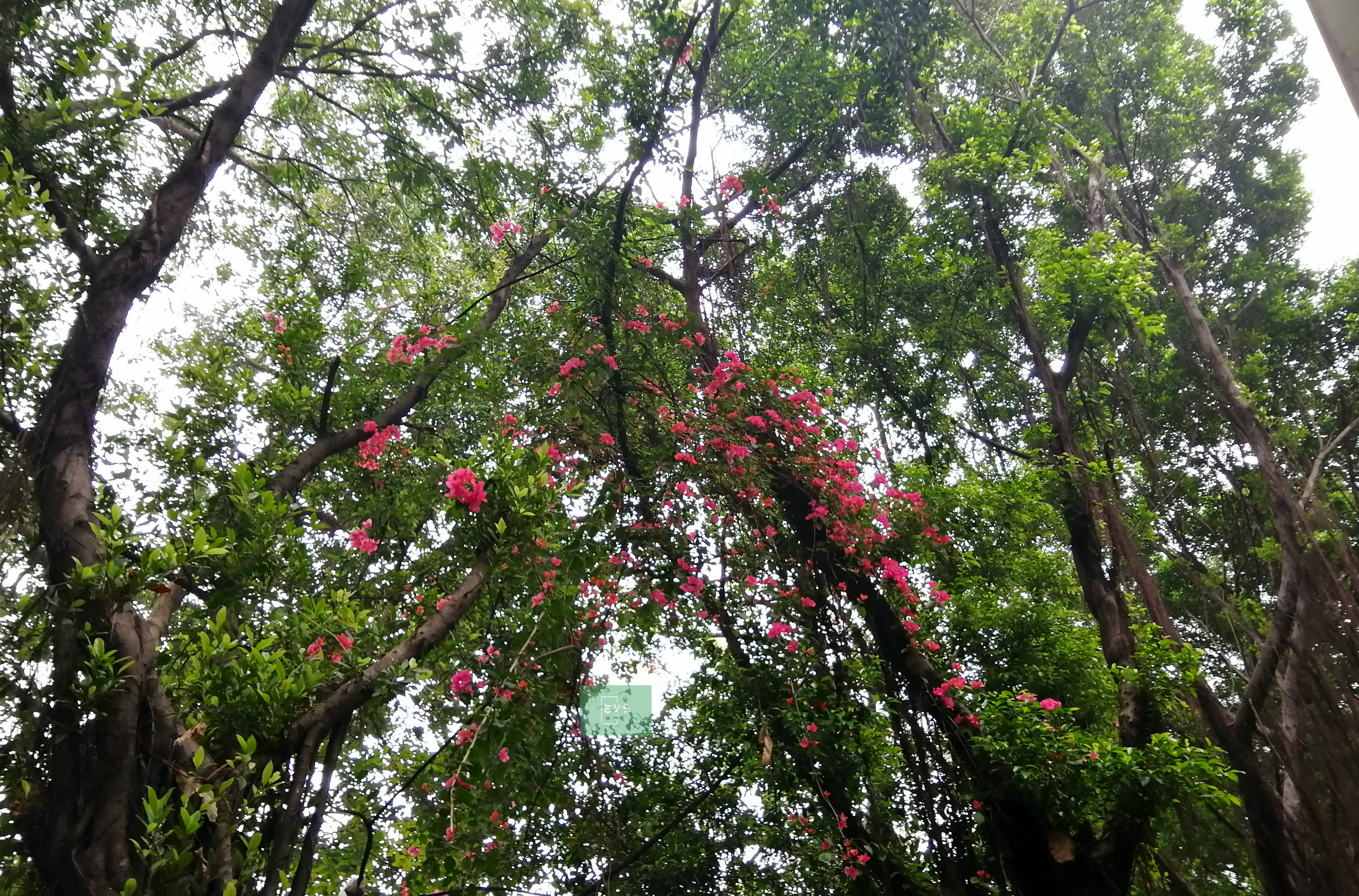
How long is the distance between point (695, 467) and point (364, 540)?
182 cm

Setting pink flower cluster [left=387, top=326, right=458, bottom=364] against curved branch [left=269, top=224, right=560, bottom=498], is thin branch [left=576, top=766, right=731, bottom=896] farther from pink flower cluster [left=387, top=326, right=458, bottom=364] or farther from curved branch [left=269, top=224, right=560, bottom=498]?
pink flower cluster [left=387, top=326, right=458, bottom=364]

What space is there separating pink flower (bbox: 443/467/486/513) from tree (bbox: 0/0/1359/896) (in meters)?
0.02

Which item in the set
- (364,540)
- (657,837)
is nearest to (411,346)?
(364,540)

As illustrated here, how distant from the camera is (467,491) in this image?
2984mm

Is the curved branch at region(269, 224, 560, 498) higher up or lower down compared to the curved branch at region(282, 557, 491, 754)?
higher up

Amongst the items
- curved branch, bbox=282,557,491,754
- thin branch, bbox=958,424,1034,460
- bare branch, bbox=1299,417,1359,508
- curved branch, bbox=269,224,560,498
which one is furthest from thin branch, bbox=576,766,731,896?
bare branch, bbox=1299,417,1359,508

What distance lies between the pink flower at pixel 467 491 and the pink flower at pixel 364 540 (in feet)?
4.13

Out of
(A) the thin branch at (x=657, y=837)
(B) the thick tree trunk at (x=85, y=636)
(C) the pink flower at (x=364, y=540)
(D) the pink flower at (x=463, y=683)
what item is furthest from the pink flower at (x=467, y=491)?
(A) the thin branch at (x=657, y=837)

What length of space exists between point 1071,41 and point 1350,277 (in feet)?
12.4

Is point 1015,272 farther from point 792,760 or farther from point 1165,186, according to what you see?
point 792,760

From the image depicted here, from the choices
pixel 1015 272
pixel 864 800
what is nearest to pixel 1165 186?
pixel 1015 272

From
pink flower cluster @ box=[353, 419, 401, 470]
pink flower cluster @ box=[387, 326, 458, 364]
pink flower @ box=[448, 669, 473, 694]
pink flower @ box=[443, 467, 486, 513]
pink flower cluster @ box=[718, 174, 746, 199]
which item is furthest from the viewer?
pink flower cluster @ box=[718, 174, 746, 199]

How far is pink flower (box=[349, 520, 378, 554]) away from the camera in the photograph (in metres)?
3.97

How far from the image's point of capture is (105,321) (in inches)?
107
